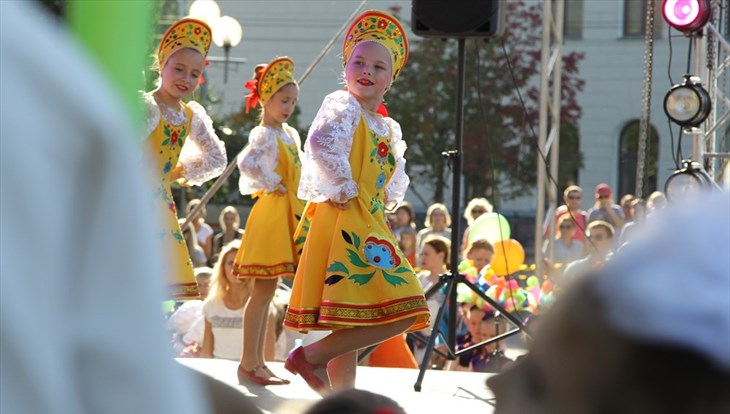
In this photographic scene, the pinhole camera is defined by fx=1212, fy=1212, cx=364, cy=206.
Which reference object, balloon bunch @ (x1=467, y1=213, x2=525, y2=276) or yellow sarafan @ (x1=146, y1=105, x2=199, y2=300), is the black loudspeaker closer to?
yellow sarafan @ (x1=146, y1=105, x2=199, y2=300)

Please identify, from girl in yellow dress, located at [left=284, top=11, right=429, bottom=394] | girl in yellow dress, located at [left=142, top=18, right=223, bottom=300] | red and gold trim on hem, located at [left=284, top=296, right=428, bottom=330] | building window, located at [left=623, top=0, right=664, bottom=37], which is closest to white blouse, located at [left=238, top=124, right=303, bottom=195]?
girl in yellow dress, located at [left=142, top=18, right=223, bottom=300]

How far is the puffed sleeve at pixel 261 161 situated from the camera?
4.98 meters

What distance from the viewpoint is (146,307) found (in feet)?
1.54

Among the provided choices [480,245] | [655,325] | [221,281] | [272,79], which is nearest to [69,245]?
[655,325]

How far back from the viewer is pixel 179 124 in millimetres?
4453

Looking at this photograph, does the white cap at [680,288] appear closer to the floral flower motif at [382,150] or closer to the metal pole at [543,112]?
the floral flower motif at [382,150]

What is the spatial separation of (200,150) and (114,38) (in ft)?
13.9

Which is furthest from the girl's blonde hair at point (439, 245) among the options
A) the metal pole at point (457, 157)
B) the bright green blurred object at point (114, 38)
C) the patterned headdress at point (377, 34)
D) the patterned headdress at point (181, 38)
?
the bright green blurred object at point (114, 38)

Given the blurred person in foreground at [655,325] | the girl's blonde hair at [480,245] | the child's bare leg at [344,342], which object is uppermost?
the blurred person in foreground at [655,325]

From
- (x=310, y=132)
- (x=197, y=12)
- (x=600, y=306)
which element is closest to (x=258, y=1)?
(x=197, y=12)

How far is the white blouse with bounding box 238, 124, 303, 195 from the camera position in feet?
16.4

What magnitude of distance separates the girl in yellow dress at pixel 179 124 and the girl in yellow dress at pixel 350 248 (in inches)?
17.9

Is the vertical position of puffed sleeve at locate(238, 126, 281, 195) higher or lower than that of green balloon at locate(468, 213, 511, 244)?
higher

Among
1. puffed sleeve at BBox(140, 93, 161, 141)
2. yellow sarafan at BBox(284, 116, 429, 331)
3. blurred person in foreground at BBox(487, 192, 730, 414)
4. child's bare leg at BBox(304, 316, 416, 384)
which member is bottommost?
child's bare leg at BBox(304, 316, 416, 384)
